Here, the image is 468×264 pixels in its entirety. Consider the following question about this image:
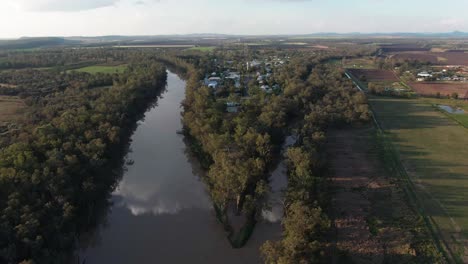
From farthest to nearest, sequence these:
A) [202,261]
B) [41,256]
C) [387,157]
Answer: [387,157] < [202,261] < [41,256]

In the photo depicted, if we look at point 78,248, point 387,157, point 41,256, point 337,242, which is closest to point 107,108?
point 78,248

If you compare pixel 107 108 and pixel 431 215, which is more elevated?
pixel 107 108

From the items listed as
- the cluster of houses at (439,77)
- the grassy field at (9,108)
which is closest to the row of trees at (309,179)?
the grassy field at (9,108)

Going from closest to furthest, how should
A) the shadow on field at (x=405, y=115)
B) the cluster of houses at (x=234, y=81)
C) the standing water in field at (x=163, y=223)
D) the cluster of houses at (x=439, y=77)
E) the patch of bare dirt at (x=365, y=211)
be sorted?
the patch of bare dirt at (x=365, y=211) < the standing water in field at (x=163, y=223) < the shadow on field at (x=405, y=115) < the cluster of houses at (x=234, y=81) < the cluster of houses at (x=439, y=77)

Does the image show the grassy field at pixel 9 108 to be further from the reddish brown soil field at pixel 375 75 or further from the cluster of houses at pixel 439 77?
the cluster of houses at pixel 439 77

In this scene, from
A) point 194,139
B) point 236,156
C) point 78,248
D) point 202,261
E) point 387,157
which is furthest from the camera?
point 194,139

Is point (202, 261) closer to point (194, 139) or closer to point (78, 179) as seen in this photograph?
point (78, 179)

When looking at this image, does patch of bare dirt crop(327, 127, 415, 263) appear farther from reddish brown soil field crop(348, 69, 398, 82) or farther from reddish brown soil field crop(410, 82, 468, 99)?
reddish brown soil field crop(348, 69, 398, 82)

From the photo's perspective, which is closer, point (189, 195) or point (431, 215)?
point (431, 215)
